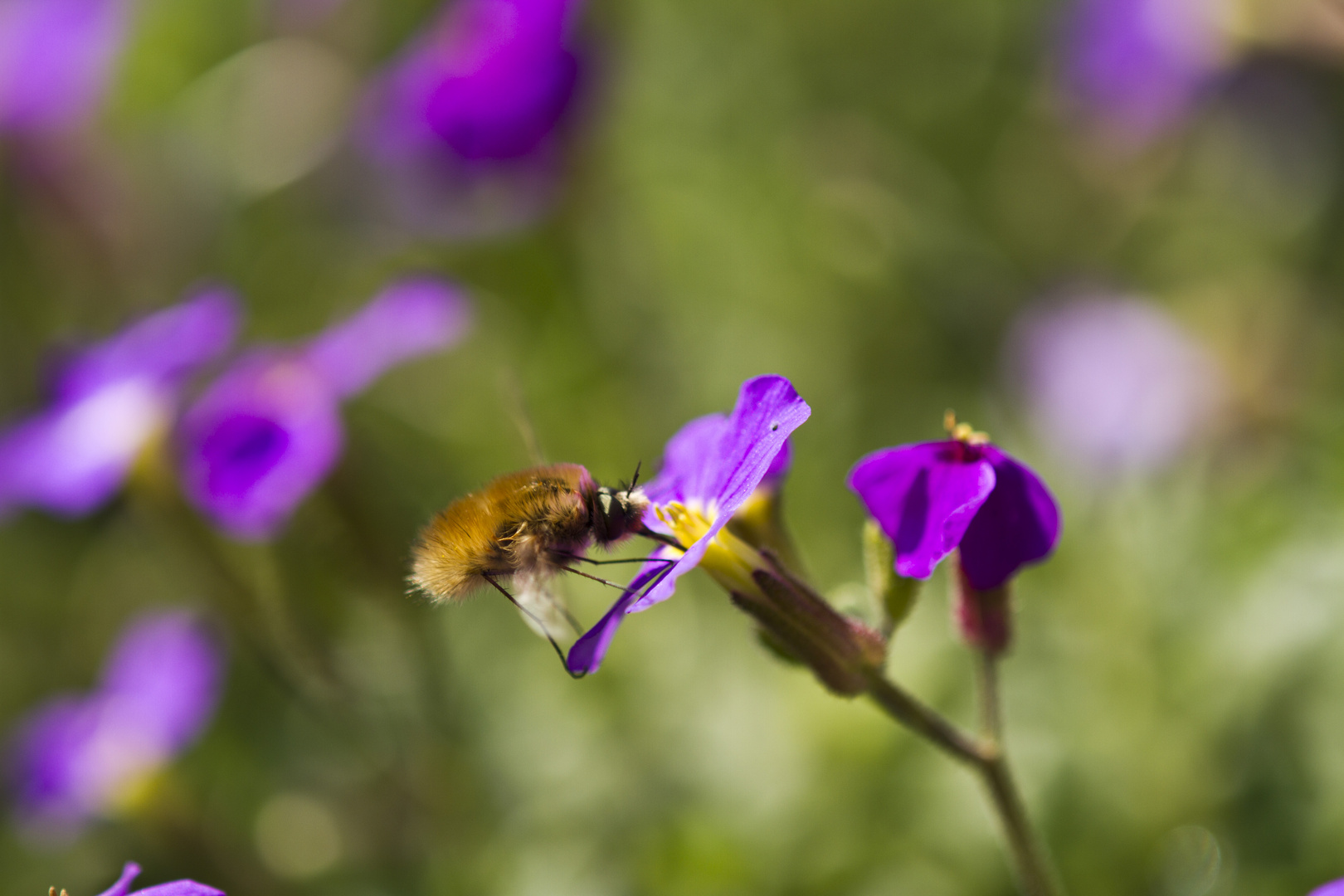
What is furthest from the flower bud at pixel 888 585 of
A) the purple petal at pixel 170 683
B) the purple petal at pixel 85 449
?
the purple petal at pixel 170 683

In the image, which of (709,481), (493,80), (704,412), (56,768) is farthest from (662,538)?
(704,412)

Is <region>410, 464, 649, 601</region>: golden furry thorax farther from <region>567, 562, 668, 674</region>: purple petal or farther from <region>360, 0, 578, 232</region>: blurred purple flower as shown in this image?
<region>360, 0, 578, 232</region>: blurred purple flower

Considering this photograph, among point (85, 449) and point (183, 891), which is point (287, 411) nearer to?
point (85, 449)

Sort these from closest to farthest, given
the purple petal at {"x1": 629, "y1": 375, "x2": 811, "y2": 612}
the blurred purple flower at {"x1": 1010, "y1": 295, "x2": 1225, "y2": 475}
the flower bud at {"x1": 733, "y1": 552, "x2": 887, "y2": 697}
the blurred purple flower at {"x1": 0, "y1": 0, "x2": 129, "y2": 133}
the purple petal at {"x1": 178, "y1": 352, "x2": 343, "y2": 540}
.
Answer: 1. the purple petal at {"x1": 629, "y1": 375, "x2": 811, "y2": 612}
2. the flower bud at {"x1": 733, "y1": 552, "x2": 887, "y2": 697}
3. the purple petal at {"x1": 178, "y1": 352, "x2": 343, "y2": 540}
4. the blurred purple flower at {"x1": 1010, "y1": 295, "x2": 1225, "y2": 475}
5. the blurred purple flower at {"x1": 0, "y1": 0, "x2": 129, "y2": 133}

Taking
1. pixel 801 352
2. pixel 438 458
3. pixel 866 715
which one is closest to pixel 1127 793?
pixel 866 715

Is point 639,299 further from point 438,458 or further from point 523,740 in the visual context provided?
point 523,740

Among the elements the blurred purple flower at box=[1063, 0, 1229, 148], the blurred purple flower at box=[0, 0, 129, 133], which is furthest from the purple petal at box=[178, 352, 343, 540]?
the blurred purple flower at box=[1063, 0, 1229, 148]
